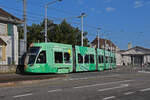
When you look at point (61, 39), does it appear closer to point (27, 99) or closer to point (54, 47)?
Result: point (54, 47)

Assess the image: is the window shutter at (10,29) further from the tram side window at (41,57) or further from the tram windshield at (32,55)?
the tram side window at (41,57)

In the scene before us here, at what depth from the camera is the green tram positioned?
20.4 meters

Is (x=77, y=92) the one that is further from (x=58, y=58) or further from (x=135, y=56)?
(x=135, y=56)

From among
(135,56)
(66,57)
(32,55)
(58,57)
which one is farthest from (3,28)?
(135,56)

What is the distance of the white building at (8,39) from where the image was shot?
26.5 metres

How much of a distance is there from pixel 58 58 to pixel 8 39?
27.9 ft

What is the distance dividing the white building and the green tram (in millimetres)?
6464

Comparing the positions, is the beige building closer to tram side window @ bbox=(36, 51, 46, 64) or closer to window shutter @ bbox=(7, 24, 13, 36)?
window shutter @ bbox=(7, 24, 13, 36)

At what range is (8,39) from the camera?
27.2 meters

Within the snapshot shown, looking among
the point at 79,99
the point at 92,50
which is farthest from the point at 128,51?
the point at 79,99

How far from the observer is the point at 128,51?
7531 centimetres

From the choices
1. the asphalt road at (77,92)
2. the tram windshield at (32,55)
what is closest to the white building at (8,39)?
the tram windshield at (32,55)

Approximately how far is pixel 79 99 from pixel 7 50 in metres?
20.5

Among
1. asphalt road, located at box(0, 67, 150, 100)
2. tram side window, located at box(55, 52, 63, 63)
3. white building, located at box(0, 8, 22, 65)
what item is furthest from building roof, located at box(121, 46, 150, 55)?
asphalt road, located at box(0, 67, 150, 100)
